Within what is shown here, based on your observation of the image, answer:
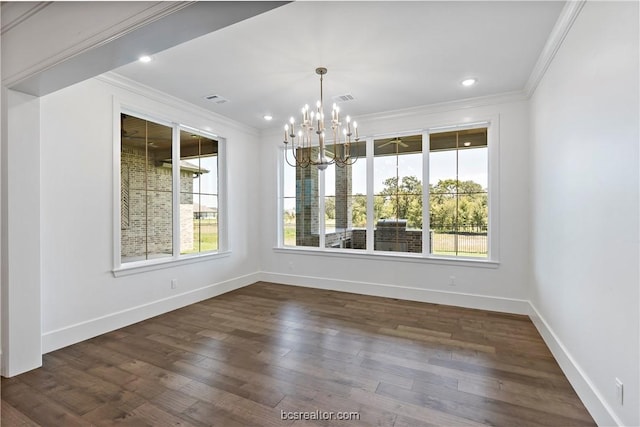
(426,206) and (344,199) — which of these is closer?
(426,206)

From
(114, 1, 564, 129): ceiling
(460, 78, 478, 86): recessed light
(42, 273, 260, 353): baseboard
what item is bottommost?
(42, 273, 260, 353): baseboard

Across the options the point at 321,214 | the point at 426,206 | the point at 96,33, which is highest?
the point at 96,33

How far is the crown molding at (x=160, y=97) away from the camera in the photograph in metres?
3.24

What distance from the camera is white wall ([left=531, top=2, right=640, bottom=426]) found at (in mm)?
1532

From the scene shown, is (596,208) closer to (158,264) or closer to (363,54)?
(363,54)

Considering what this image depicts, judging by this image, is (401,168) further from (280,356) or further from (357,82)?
(280,356)

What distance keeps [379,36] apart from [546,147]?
2.01 metres

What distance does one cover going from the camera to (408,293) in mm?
4449

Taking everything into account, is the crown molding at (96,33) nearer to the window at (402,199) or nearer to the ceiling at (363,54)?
the ceiling at (363,54)

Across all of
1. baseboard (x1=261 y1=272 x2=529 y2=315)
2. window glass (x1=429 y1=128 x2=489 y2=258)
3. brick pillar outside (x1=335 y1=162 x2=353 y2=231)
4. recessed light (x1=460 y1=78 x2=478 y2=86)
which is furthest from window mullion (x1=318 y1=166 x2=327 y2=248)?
recessed light (x1=460 y1=78 x2=478 y2=86)

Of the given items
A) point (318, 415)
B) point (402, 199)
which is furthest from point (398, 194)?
point (318, 415)

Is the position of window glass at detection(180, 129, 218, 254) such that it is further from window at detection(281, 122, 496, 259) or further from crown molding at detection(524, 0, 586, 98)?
crown molding at detection(524, 0, 586, 98)

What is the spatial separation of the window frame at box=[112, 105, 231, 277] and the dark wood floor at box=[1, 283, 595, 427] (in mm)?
706

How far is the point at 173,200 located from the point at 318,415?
3339 millimetres
